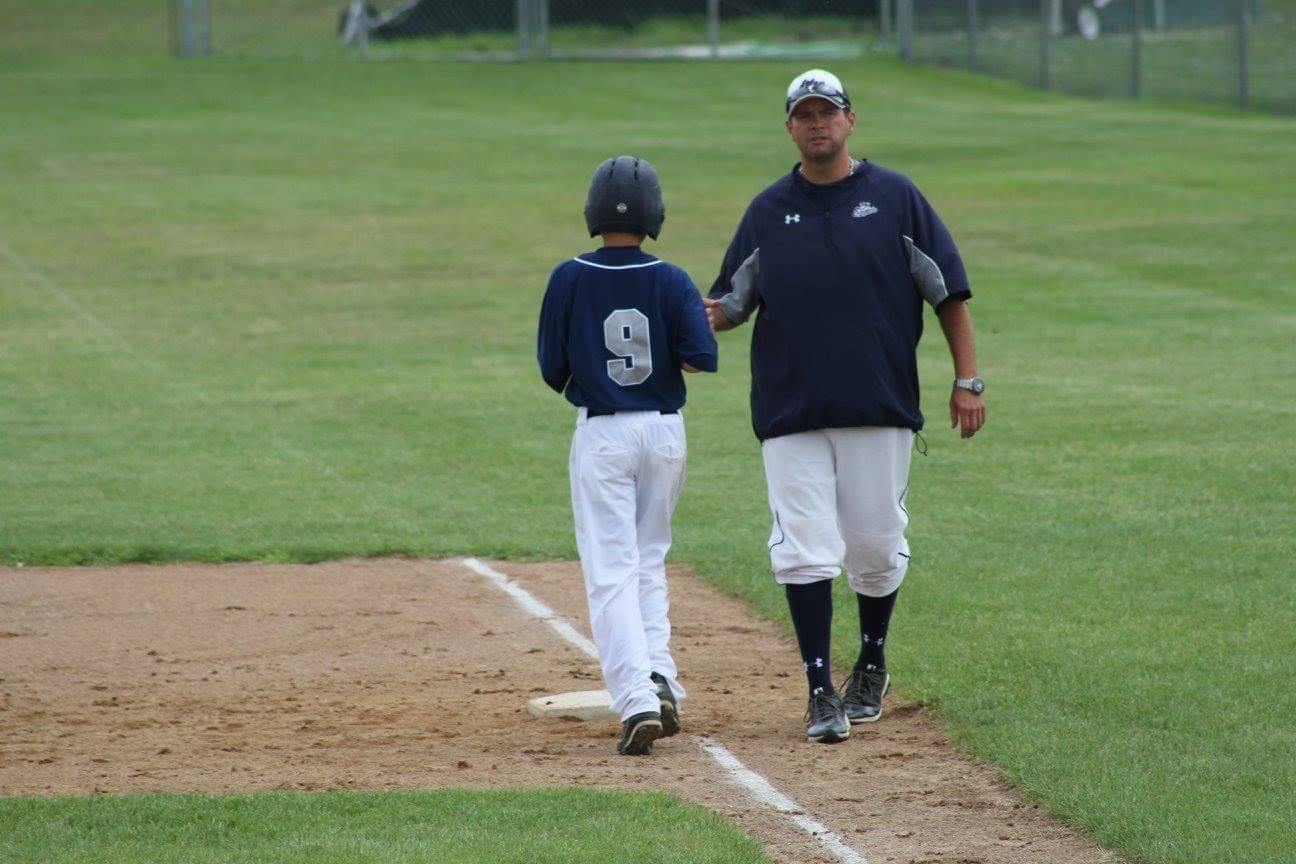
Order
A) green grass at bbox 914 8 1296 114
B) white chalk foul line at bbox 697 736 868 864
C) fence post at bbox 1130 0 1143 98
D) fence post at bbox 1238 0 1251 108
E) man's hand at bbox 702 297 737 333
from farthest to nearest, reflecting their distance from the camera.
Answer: fence post at bbox 1130 0 1143 98
green grass at bbox 914 8 1296 114
fence post at bbox 1238 0 1251 108
man's hand at bbox 702 297 737 333
white chalk foul line at bbox 697 736 868 864

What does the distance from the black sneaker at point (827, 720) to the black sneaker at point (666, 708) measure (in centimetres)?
46

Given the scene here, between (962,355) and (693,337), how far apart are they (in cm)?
100

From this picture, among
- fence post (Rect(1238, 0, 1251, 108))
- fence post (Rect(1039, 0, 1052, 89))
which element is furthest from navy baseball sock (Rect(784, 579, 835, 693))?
fence post (Rect(1039, 0, 1052, 89))

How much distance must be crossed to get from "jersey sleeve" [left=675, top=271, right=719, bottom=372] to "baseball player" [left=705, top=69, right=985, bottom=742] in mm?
318

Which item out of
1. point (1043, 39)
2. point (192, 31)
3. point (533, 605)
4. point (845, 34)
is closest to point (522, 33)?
point (192, 31)

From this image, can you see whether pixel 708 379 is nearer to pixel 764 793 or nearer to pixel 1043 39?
pixel 764 793

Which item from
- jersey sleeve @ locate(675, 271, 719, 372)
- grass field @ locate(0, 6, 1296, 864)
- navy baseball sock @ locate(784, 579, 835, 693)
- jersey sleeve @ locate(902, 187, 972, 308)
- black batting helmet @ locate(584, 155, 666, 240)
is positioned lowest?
grass field @ locate(0, 6, 1296, 864)

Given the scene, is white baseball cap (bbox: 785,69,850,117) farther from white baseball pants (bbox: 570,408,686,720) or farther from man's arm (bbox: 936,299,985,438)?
white baseball pants (bbox: 570,408,686,720)

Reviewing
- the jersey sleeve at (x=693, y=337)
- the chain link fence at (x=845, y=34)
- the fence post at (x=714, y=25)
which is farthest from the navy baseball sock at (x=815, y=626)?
the fence post at (x=714, y=25)

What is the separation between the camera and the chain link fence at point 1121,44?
31.2 meters

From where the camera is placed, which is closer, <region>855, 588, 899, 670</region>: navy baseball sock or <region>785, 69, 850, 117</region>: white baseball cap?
<region>785, 69, 850, 117</region>: white baseball cap

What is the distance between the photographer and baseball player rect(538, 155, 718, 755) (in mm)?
6348

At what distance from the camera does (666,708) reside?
252 inches

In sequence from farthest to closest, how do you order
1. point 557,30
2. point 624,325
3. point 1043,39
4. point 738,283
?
point 557,30, point 1043,39, point 738,283, point 624,325
